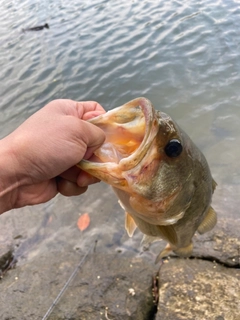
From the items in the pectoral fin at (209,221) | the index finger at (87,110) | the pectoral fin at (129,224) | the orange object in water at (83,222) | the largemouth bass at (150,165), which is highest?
the index finger at (87,110)

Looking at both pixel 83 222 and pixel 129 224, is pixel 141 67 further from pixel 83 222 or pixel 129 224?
pixel 129 224

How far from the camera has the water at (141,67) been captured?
6.09 m

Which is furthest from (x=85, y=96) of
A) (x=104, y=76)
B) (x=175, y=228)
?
(x=175, y=228)

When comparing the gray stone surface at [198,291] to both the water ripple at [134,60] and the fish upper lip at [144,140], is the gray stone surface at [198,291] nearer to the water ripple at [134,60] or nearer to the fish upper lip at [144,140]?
the fish upper lip at [144,140]

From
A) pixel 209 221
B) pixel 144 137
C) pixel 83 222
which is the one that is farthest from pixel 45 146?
pixel 83 222

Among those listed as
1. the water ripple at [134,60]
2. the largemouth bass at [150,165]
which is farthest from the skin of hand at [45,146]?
the water ripple at [134,60]

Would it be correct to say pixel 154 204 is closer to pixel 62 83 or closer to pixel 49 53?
pixel 62 83

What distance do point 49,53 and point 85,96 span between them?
303cm

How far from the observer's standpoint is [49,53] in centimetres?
1039

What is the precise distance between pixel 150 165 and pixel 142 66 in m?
6.93

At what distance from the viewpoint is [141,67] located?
8664 millimetres

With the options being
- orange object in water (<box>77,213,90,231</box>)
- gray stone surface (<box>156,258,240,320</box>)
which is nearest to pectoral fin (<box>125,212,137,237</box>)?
gray stone surface (<box>156,258,240,320</box>)

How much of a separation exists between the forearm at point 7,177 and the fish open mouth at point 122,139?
44 centimetres

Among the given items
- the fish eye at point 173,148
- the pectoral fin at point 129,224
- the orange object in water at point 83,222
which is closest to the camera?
the fish eye at point 173,148
